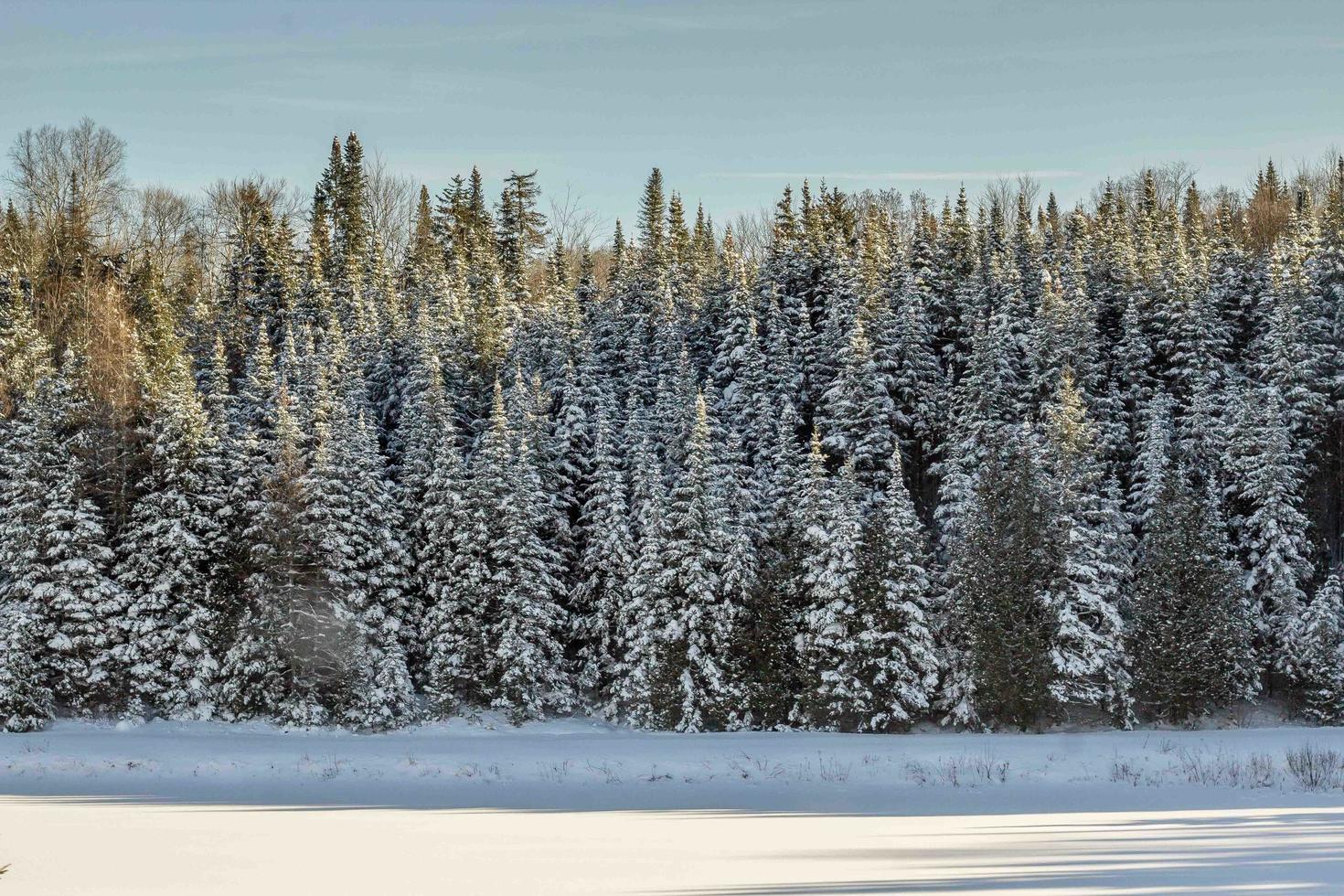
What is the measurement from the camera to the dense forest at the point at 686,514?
130ft

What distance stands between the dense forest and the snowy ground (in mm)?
15546

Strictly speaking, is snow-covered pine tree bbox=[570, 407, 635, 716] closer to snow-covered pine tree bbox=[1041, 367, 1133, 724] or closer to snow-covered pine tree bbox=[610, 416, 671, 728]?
snow-covered pine tree bbox=[610, 416, 671, 728]

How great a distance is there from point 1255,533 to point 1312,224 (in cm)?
2799

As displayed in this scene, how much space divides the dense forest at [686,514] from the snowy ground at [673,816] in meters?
15.5

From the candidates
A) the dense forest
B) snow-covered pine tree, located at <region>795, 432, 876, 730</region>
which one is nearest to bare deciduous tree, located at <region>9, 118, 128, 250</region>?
the dense forest

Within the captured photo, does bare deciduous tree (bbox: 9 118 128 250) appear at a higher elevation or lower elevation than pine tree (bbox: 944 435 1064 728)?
higher

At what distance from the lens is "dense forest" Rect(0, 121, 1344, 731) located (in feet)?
130

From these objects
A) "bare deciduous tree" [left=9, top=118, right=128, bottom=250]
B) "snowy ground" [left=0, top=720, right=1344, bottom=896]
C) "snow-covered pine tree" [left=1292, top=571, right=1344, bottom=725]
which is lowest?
"snow-covered pine tree" [left=1292, top=571, right=1344, bottom=725]

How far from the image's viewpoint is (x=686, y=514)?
41812 millimetres

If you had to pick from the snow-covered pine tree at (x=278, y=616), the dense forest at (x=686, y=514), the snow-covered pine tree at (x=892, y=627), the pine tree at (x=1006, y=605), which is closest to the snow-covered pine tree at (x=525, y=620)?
the dense forest at (x=686, y=514)

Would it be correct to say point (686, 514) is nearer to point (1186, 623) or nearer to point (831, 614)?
point (831, 614)

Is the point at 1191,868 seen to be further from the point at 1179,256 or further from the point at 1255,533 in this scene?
the point at 1179,256

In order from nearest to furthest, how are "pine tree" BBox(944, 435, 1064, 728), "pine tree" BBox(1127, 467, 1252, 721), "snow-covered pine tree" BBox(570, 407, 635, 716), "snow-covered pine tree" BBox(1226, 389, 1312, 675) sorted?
"pine tree" BBox(944, 435, 1064, 728) → "pine tree" BBox(1127, 467, 1252, 721) → "snow-covered pine tree" BBox(1226, 389, 1312, 675) → "snow-covered pine tree" BBox(570, 407, 635, 716)

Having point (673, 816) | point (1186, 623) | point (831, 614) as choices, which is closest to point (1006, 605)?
point (831, 614)
